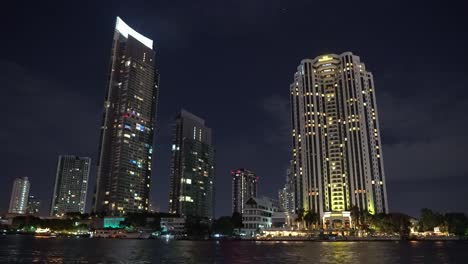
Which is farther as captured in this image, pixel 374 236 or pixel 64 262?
pixel 374 236

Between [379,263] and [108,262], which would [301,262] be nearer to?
[379,263]

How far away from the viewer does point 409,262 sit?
64.4 meters

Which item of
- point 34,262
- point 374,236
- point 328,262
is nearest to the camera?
point 34,262

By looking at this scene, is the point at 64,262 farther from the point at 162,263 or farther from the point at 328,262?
the point at 328,262

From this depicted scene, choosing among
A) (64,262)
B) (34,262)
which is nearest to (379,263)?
(64,262)

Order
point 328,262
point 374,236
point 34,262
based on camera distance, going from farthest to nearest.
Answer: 1. point 374,236
2. point 328,262
3. point 34,262

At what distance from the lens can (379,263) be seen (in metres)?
60.2

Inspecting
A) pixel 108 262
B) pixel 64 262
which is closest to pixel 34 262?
pixel 64 262

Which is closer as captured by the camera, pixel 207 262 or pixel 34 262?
pixel 34 262

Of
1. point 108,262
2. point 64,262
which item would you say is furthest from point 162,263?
point 64,262

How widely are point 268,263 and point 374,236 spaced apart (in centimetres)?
Result: 15927

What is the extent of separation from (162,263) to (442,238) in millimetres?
190150

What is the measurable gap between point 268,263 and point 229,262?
6.79m

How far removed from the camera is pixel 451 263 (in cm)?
6322
